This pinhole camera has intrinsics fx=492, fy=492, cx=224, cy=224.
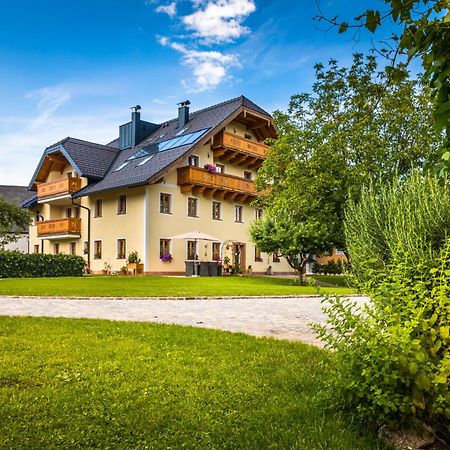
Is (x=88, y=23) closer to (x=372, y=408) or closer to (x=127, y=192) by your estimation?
(x=372, y=408)

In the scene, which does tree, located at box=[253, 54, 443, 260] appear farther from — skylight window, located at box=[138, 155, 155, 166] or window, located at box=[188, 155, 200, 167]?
skylight window, located at box=[138, 155, 155, 166]

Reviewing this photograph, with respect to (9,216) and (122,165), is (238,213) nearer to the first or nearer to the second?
(122,165)

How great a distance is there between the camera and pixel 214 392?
4262 mm

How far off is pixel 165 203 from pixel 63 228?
7.95 metres

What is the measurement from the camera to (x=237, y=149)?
1194 inches

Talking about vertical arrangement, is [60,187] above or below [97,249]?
above

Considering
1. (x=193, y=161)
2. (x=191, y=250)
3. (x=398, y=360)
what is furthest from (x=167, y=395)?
(x=193, y=161)

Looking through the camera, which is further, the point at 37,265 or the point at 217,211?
the point at 217,211

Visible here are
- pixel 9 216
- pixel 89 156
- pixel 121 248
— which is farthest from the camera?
pixel 9 216

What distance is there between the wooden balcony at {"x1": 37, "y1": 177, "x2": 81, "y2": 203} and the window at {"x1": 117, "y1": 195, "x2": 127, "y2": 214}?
404 cm

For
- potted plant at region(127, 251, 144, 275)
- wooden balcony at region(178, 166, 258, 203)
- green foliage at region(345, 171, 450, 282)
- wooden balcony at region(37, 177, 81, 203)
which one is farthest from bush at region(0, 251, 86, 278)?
green foliage at region(345, 171, 450, 282)

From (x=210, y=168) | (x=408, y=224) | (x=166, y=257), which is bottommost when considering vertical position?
(x=166, y=257)

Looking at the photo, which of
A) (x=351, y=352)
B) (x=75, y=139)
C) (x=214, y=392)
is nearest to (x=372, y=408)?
(x=351, y=352)

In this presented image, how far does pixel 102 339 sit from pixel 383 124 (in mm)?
19488
